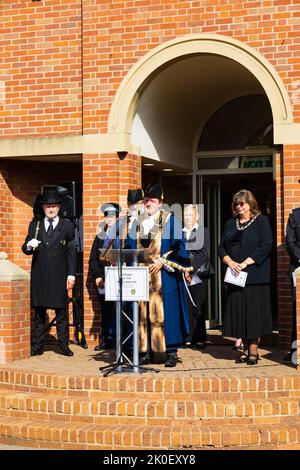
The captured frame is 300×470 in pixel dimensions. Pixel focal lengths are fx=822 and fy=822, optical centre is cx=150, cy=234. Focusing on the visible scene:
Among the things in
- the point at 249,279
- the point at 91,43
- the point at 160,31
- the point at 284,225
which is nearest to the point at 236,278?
the point at 249,279

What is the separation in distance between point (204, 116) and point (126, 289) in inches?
207

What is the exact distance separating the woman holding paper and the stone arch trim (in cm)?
165

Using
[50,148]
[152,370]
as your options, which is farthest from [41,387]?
[50,148]

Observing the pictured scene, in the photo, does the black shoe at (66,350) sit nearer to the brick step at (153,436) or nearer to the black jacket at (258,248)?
the brick step at (153,436)

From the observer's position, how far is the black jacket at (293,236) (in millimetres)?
9141

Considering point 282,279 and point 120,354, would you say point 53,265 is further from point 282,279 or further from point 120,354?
point 282,279

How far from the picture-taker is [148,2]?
34.5 feet

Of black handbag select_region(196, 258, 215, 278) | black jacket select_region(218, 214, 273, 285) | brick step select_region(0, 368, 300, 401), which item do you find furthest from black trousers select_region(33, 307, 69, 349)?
black jacket select_region(218, 214, 273, 285)

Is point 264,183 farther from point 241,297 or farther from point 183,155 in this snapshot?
point 241,297

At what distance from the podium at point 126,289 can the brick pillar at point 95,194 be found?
217cm

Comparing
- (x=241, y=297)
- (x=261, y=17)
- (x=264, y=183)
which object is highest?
(x=261, y=17)

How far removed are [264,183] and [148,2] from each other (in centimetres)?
349

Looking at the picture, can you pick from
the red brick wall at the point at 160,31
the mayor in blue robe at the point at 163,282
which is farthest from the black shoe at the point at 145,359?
the red brick wall at the point at 160,31

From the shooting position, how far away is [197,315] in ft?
33.8
